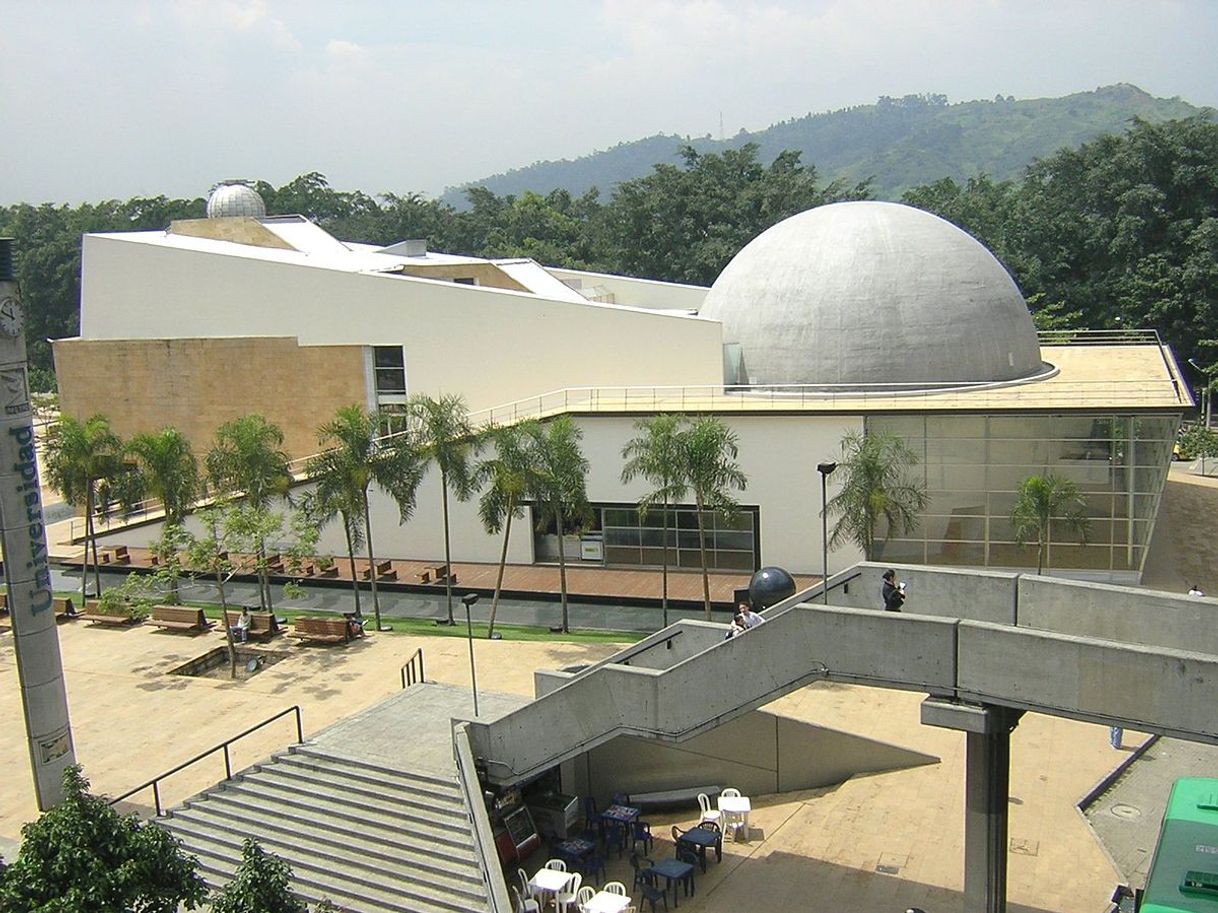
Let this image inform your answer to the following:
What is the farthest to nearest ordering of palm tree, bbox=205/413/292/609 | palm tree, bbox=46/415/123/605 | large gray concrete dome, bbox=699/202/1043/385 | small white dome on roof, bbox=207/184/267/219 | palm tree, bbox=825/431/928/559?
small white dome on roof, bbox=207/184/267/219 < large gray concrete dome, bbox=699/202/1043/385 < palm tree, bbox=46/415/123/605 < palm tree, bbox=205/413/292/609 < palm tree, bbox=825/431/928/559

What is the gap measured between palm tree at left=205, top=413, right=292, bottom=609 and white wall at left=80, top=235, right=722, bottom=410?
30.4 feet

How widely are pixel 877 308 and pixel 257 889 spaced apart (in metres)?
30.7

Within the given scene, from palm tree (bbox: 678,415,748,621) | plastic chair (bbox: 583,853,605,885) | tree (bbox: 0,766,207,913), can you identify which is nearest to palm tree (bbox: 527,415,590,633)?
palm tree (bbox: 678,415,748,621)

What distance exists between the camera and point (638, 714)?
18.8m

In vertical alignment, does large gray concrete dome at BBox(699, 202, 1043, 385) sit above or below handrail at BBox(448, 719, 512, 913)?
above

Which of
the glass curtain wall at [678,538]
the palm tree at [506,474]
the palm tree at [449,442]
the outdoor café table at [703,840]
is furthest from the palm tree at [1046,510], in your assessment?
the palm tree at [449,442]

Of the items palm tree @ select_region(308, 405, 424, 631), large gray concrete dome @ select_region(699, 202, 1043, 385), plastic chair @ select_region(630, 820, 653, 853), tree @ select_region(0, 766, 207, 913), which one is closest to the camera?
tree @ select_region(0, 766, 207, 913)

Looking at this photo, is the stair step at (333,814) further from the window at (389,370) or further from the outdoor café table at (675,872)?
the window at (389,370)

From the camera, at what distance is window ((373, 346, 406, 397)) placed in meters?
43.8

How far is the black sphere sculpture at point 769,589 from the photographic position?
29516 mm

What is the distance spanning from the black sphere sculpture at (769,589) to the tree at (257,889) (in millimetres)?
18135

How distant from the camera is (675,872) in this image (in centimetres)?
1816

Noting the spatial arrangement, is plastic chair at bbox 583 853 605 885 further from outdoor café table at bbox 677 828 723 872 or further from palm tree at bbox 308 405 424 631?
palm tree at bbox 308 405 424 631

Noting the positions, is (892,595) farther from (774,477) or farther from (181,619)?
(181,619)
